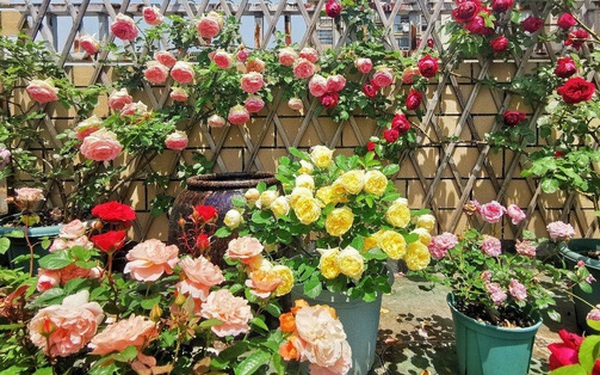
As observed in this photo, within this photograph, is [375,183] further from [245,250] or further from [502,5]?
[502,5]

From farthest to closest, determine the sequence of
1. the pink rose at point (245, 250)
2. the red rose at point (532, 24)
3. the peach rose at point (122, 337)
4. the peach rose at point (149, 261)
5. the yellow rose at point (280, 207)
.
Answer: the red rose at point (532, 24)
the yellow rose at point (280, 207)
the pink rose at point (245, 250)
the peach rose at point (149, 261)
the peach rose at point (122, 337)

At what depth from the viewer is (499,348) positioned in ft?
3.35

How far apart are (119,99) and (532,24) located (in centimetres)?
235

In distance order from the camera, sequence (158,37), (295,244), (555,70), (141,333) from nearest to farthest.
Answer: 1. (141,333)
2. (295,244)
3. (555,70)
4. (158,37)

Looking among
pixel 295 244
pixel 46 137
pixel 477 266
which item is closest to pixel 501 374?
pixel 477 266

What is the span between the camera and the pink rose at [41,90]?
175cm

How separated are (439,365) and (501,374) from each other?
0.23 m

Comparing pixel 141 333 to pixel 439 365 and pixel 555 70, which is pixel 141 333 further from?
pixel 555 70

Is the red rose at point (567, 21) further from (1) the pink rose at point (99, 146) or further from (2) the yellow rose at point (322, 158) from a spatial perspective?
(1) the pink rose at point (99, 146)

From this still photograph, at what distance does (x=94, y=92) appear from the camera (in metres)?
1.93

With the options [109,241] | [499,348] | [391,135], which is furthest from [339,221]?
[391,135]

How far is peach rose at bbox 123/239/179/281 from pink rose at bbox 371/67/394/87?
1656 mm

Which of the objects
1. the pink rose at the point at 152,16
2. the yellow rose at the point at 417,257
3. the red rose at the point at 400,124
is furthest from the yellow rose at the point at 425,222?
the pink rose at the point at 152,16

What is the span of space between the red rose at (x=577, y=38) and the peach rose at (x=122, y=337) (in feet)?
7.76
